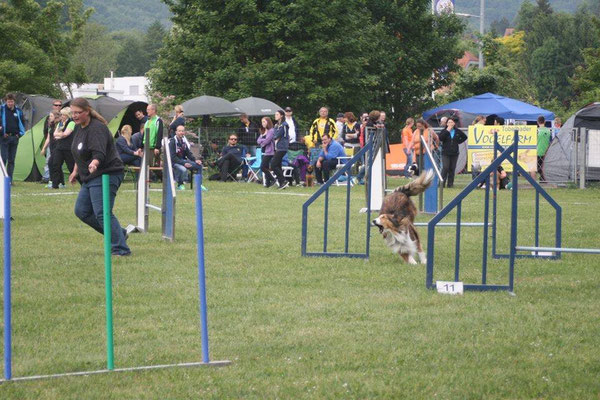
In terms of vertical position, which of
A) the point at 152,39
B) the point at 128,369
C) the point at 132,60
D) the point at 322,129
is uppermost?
the point at 152,39

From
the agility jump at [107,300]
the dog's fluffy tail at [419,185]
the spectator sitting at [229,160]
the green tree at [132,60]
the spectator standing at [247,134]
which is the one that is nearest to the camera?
the agility jump at [107,300]

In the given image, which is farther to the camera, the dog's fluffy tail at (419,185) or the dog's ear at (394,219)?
the dog's fluffy tail at (419,185)

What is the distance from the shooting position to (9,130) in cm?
2048

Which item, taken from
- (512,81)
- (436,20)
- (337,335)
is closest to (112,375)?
(337,335)

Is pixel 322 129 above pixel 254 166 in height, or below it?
above

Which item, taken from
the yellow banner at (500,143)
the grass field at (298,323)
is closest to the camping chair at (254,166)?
the yellow banner at (500,143)

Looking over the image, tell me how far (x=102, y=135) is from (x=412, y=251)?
3663mm

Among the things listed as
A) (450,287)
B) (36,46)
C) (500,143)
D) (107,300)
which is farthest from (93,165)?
(36,46)

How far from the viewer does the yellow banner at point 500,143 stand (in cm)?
2472

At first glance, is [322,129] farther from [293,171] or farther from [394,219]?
[394,219]

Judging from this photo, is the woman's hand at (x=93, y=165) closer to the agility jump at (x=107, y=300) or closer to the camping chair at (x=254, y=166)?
the agility jump at (x=107, y=300)

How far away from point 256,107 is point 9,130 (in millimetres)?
10016

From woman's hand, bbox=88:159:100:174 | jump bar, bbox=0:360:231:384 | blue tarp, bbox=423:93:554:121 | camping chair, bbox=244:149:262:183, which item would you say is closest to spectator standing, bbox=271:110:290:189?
camping chair, bbox=244:149:262:183

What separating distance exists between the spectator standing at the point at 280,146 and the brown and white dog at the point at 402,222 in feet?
39.0
